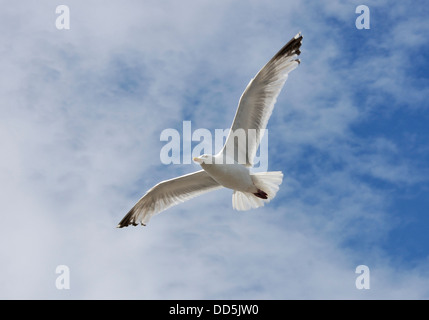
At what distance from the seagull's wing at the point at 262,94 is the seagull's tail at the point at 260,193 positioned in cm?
71

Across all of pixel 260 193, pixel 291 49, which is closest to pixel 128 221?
pixel 260 193

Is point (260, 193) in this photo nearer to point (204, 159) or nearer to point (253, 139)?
point (253, 139)

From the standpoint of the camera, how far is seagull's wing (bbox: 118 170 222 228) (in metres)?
12.5

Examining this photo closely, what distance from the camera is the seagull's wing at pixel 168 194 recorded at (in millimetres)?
12543

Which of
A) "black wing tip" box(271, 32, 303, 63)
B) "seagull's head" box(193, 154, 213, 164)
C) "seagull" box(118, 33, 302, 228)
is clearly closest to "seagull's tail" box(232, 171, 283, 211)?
"seagull" box(118, 33, 302, 228)

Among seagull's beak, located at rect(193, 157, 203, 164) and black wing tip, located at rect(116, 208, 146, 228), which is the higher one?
seagull's beak, located at rect(193, 157, 203, 164)

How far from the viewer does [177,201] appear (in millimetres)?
12891

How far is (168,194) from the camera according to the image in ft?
42.3

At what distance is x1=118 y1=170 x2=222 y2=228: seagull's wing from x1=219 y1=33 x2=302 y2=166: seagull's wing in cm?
107

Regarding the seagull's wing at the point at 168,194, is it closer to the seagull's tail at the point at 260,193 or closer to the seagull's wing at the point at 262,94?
the seagull's tail at the point at 260,193

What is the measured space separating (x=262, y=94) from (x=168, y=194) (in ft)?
9.28

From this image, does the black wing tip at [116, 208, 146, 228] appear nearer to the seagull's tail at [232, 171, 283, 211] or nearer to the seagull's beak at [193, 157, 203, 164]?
the seagull's tail at [232, 171, 283, 211]
